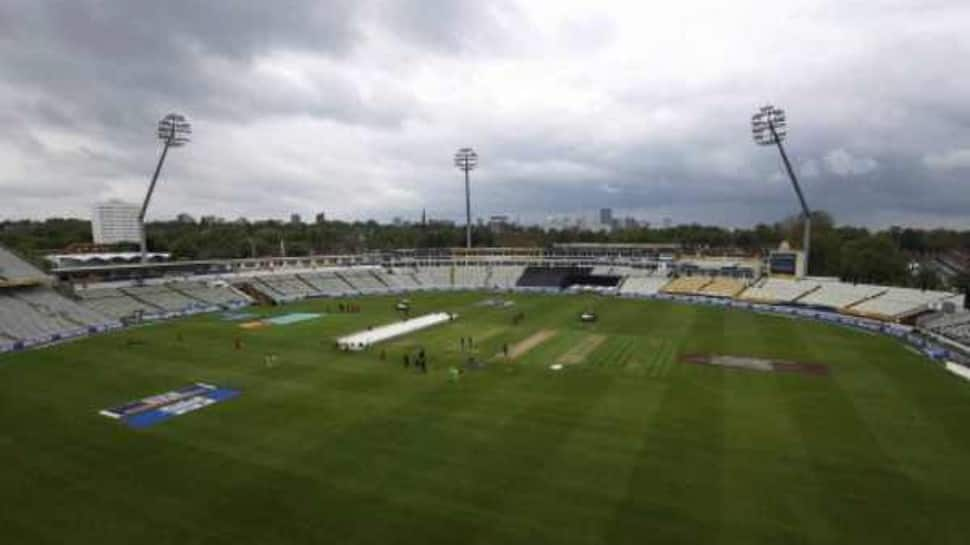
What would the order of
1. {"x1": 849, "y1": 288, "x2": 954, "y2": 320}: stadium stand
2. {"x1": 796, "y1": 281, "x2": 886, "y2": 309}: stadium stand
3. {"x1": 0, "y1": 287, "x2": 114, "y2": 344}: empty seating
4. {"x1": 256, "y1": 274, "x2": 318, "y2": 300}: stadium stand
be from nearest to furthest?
{"x1": 0, "y1": 287, "x2": 114, "y2": 344}: empty seating → {"x1": 849, "y1": 288, "x2": 954, "y2": 320}: stadium stand → {"x1": 796, "y1": 281, "x2": 886, "y2": 309}: stadium stand → {"x1": 256, "y1": 274, "x2": 318, "y2": 300}: stadium stand

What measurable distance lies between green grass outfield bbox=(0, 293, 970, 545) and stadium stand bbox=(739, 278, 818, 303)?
893 inches

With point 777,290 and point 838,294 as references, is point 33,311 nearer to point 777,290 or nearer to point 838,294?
point 777,290

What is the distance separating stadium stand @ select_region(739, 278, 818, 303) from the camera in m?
55.5

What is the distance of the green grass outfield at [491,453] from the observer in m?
13.8

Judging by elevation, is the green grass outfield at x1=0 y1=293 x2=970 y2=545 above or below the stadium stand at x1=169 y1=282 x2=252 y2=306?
below

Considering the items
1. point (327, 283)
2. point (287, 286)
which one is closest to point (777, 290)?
point (327, 283)

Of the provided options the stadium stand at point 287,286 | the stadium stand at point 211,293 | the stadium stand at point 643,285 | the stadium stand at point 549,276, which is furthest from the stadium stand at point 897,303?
the stadium stand at point 211,293

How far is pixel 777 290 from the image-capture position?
57688 mm

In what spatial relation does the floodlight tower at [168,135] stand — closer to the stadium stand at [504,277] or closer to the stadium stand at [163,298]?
the stadium stand at [163,298]

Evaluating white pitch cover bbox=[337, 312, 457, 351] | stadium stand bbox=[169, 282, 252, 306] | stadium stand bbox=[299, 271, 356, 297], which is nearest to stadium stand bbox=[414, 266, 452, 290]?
stadium stand bbox=[299, 271, 356, 297]

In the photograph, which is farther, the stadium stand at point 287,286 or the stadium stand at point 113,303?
the stadium stand at point 287,286

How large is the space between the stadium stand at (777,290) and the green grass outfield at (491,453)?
22682mm

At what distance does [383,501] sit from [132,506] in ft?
24.6

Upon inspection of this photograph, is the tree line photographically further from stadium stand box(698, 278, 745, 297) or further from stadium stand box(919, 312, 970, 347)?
stadium stand box(919, 312, 970, 347)
